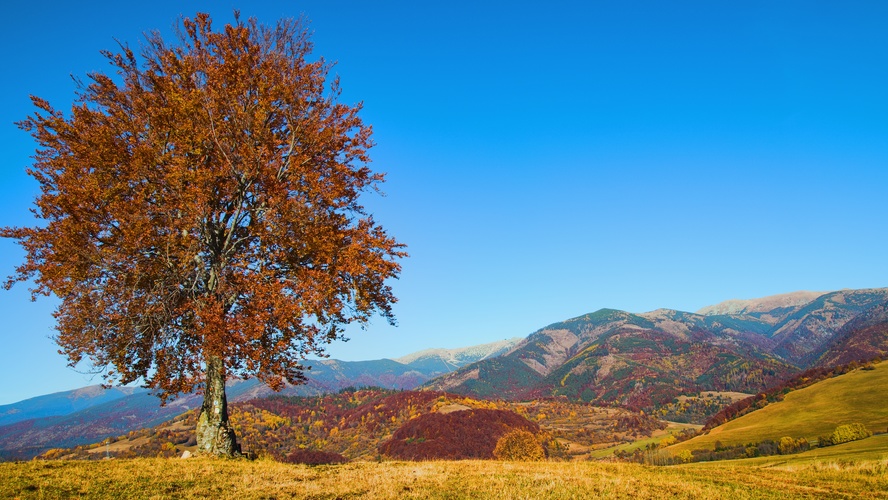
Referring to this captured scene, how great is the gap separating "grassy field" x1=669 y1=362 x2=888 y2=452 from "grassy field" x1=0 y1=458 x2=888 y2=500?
559ft

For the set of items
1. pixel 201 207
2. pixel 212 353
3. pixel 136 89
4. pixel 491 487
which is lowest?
pixel 491 487

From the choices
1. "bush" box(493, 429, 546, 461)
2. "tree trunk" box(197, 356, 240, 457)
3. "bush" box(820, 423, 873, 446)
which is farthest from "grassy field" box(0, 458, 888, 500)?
"bush" box(493, 429, 546, 461)

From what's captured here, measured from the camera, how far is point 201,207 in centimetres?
1714

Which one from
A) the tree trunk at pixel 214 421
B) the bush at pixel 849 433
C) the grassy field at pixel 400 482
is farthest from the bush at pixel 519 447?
the grassy field at pixel 400 482

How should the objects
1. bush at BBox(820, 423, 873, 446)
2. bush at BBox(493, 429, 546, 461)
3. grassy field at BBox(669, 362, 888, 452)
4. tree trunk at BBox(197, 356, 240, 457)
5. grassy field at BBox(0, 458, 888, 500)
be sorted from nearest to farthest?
grassy field at BBox(0, 458, 888, 500)
tree trunk at BBox(197, 356, 240, 457)
bush at BBox(820, 423, 873, 446)
grassy field at BBox(669, 362, 888, 452)
bush at BBox(493, 429, 546, 461)

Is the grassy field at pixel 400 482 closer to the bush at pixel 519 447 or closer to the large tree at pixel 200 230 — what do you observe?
the large tree at pixel 200 230

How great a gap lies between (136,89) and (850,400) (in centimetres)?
23746

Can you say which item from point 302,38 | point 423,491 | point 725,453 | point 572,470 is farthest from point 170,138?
point 725,453

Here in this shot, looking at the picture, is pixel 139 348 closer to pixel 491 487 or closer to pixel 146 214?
pixel 146 214

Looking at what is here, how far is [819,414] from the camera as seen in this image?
169750 mm

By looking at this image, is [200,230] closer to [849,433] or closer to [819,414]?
[849,433]

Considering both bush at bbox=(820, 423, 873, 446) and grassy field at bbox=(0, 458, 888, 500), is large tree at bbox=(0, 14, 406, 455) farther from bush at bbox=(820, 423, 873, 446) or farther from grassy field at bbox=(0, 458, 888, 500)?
bush at bbox=(820, 423, 873, 446)

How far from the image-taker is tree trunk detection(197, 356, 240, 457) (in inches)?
749

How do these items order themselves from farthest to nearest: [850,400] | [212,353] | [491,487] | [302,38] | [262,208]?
[850,400] → [302,38] → [262,208] → [212,353] → [491,487]
